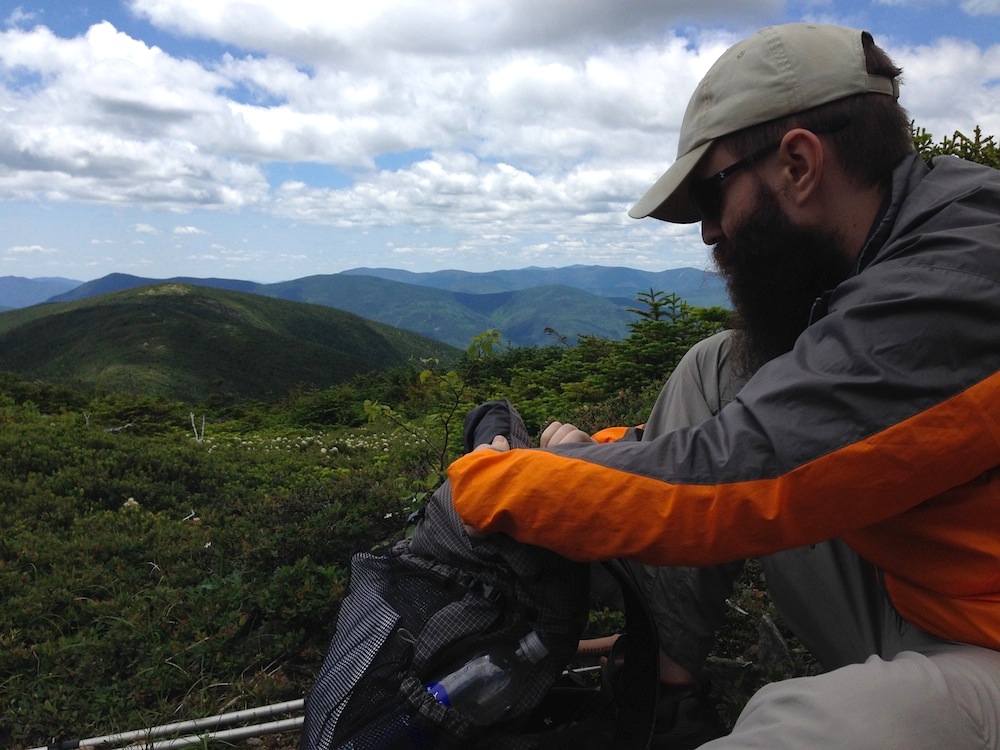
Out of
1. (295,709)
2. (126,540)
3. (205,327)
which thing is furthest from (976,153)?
(205,327)

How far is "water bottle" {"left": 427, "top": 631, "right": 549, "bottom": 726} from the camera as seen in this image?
1.76 meters

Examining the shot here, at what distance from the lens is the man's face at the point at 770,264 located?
1.79m

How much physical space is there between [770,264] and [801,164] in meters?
0.26

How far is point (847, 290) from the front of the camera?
150 cm

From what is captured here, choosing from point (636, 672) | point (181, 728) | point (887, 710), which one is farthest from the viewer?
point (181, 728)

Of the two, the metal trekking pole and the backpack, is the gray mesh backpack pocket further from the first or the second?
the metal trekking pole

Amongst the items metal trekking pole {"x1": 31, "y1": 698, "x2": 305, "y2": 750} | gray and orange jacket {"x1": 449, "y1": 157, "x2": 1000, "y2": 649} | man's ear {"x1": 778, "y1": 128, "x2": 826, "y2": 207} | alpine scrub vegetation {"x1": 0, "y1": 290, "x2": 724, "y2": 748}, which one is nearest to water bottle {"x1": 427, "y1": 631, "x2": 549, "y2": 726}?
gray and orange jacket {"x1": 449, "y1": 157, "x2": 1000, "y2": 649}

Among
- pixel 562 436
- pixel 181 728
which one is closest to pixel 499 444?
pixel 562 436

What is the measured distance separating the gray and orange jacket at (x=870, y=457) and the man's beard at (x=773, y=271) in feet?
0.67

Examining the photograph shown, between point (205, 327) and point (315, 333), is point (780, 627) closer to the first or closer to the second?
point (205, 327)

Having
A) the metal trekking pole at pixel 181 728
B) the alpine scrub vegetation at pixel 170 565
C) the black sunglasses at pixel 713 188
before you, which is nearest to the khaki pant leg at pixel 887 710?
the black sunglasses at pixel 713 188

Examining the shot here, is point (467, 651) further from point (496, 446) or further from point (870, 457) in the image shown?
point (870, 457)

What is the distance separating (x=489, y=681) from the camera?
1781mm

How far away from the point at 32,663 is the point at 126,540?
133 centimetres
